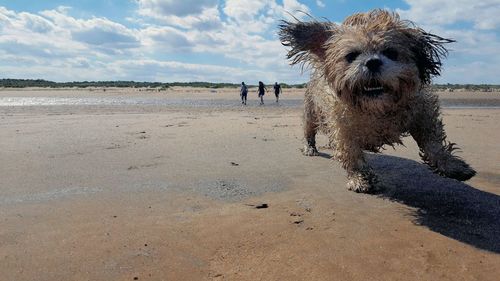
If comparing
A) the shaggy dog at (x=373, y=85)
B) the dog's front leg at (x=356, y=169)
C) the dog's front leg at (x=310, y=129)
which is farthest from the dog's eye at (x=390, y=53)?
the dog's front leg at (x=310, y=129)

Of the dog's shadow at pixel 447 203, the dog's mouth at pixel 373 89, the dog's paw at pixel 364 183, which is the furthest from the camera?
the dog's paw at pixel 364 183

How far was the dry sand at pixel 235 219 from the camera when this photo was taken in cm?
297

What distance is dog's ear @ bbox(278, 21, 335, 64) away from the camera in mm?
5191

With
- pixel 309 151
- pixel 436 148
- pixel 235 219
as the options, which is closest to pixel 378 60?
pixel 436 148

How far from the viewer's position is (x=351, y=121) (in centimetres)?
495

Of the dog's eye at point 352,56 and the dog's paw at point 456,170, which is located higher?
the dog's eye at point 352,56

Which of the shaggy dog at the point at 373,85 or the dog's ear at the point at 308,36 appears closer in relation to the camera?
the shaggy dog at the point at 373,85

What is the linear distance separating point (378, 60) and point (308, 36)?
1289 millimetres

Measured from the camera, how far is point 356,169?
202 inches

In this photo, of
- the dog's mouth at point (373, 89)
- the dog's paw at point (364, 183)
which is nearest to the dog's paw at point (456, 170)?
the dog's paw at point (364, 183)

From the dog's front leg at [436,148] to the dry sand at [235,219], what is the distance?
26 centimetres

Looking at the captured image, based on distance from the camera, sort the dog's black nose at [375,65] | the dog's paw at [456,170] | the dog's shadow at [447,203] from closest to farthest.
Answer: the dog's shadow at [447,203] → the dog's black nose at [375,65] → the dog's paw at [456,170]

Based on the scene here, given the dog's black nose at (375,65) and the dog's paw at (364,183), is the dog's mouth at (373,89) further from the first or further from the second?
the dog's paw at (364,183)

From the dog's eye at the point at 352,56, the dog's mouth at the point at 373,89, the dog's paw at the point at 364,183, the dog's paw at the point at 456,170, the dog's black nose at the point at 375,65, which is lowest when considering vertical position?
the dog's paw at the point at 364,183
